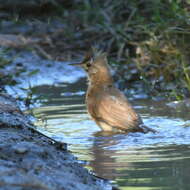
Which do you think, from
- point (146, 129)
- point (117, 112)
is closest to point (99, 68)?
point (117, 112)

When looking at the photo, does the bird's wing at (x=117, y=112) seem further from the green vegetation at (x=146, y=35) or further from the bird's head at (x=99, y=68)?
the green vegetation at (x=146, y=35)

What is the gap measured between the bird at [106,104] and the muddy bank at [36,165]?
5.05ft

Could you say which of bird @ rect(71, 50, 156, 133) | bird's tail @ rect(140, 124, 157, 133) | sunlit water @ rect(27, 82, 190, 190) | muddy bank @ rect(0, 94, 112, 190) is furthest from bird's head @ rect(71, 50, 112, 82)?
muddy bank @ rect(0, 94, 112, 190)

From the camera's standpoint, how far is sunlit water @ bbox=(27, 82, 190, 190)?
4227 millimetres

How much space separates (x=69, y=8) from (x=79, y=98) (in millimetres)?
4090

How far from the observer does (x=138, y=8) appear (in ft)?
35.7

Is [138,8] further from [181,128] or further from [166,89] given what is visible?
[181,128]

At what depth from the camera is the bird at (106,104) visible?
21.5ft

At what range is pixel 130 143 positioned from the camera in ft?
19.2

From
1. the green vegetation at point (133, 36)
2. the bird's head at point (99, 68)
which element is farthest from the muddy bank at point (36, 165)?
the green vegetation at point (133, 36)

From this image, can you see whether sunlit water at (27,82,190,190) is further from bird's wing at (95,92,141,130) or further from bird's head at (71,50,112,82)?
bird's head at (71,50,112,82)

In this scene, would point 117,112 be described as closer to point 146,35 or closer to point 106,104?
point 106,104

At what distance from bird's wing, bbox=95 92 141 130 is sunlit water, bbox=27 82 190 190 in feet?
0.56

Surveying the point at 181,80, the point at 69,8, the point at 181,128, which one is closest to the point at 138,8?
the point at 69,8
